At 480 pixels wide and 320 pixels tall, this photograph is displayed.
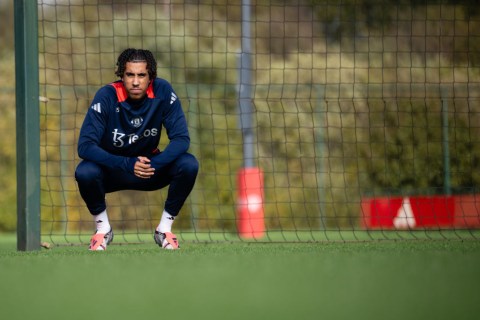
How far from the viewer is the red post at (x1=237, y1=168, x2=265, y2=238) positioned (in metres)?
11.0

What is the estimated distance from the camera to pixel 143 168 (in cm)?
590

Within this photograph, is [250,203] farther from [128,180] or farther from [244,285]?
[244,285]

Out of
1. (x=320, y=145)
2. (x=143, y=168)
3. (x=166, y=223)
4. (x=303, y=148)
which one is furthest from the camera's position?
(x=303, y=148)

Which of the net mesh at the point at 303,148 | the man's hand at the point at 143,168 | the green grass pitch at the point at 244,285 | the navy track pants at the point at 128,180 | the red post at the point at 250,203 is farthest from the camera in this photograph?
the net mesh at the point at 303,148

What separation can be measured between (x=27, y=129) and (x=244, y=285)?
288cm

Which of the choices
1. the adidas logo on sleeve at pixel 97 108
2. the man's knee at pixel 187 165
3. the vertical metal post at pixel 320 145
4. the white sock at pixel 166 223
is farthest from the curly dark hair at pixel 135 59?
the vertical metal post at pixel 320 145

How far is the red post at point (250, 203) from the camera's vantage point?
35.9 feet

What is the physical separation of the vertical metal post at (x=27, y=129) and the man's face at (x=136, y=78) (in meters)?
0.70

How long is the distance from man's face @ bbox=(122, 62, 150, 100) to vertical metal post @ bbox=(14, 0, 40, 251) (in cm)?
70

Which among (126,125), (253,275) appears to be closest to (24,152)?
(126,125)

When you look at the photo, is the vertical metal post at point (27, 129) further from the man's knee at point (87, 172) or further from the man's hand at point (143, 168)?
the man's hand at point (143, 168)

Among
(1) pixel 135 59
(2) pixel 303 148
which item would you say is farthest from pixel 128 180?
(2) pixel 303 148

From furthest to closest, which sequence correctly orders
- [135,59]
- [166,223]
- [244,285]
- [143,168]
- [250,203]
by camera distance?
[250,203]
[166,223]
[135,59]
[143,168]
[244,285]

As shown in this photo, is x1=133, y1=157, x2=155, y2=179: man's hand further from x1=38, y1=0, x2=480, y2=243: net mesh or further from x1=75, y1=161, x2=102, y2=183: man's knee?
x1=38, y1=0, x2=480, y2=243: net mesh
